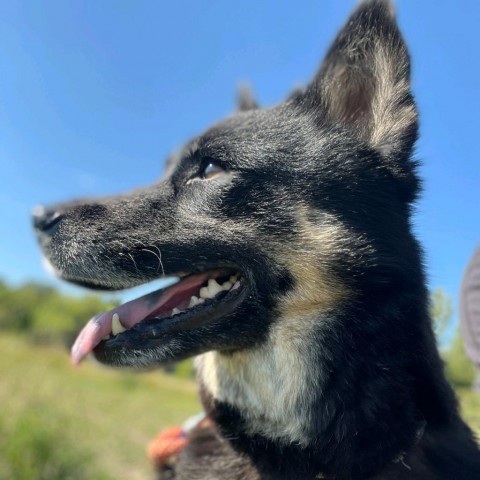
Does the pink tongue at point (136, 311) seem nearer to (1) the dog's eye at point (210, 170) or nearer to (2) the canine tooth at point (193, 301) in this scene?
(2) the canine tooth at point (193, 301)

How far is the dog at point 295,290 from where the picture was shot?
247cm

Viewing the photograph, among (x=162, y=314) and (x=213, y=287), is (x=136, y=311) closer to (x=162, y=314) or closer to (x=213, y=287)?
(x=162, y=314)

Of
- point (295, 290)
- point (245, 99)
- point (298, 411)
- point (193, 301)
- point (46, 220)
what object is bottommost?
point (298, 411)

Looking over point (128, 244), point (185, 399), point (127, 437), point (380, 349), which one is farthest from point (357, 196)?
point (185, 399)

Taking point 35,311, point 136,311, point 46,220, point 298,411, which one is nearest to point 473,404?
point 298,411

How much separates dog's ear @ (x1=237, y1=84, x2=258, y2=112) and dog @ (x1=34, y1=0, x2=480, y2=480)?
46.2 inches

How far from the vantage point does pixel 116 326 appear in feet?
8.64

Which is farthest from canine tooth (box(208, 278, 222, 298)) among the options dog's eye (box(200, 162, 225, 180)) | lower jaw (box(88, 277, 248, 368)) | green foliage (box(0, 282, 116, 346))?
green foliage (box(0, 282, 116, 346))

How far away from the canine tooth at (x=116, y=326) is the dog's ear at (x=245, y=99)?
6.77 ft

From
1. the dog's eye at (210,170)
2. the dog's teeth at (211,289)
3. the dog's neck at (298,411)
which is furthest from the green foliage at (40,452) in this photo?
the dog's eye at (210,170)

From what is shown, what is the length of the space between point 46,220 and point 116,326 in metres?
0.69

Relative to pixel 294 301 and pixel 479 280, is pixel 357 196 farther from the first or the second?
pixel 479 280

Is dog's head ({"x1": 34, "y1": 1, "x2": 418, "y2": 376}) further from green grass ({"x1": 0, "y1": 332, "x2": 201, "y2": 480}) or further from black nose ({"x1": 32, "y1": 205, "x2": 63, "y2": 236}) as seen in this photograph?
green grass ({"x1": 0, "y1": 332, "x2": 201, "y2": 480})

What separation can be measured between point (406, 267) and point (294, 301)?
592 millimetres
